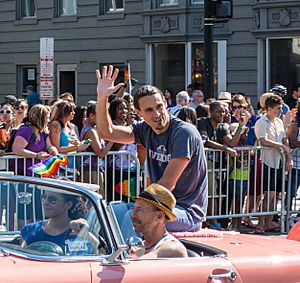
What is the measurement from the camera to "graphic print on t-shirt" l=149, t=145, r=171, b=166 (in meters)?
5.97

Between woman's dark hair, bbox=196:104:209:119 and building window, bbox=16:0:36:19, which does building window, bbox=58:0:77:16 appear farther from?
woman's dark hair, bbox=196:104:209:119

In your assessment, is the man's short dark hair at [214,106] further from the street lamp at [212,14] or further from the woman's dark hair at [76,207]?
the woman's dark hair at [76,207]

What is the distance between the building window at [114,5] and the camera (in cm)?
2647

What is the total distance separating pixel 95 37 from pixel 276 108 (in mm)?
16582

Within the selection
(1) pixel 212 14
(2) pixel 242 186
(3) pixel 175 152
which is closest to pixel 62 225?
(3) pixel 175 152

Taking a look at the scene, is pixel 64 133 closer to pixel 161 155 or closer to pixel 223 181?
pixel 223 181

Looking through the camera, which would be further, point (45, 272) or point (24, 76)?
point (24, 76)

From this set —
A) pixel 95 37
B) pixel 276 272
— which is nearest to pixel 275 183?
pixel 276 272

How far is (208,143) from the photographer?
34.2ft

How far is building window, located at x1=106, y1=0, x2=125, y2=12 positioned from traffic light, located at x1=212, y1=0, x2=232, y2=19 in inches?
512

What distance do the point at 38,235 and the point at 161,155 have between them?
165 cm

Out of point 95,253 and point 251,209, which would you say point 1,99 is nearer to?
point 251,209

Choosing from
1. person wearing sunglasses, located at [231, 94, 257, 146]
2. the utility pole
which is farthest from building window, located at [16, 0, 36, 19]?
person wearing sunglasses, located at [231, 94, 257, 146]

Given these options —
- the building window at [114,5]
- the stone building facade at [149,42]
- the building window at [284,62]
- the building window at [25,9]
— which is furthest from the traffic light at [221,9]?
the building window at [25,9]
